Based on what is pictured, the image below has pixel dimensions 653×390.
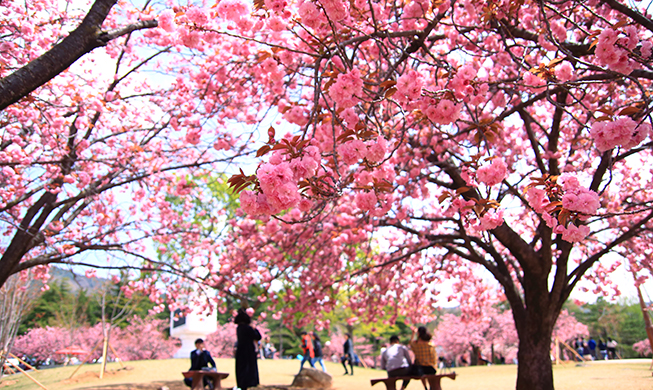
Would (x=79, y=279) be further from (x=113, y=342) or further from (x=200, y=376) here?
(x=113, y=342)

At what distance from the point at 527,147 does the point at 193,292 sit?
820cm

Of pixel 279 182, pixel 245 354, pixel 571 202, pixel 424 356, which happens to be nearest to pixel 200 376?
pixel 245 354

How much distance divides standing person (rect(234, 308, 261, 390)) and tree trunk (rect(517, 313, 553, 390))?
390 centimetres

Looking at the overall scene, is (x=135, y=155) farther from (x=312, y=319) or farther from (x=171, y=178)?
(x=312, y=319)

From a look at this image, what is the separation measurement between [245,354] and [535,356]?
14.0 ft

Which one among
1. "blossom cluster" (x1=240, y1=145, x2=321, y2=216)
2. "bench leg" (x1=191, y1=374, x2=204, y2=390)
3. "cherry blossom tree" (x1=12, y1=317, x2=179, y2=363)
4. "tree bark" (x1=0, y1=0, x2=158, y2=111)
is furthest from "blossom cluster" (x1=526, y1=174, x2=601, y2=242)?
"cherry blossom tree" (x1=12, y1=317, x2=179, y2=363)

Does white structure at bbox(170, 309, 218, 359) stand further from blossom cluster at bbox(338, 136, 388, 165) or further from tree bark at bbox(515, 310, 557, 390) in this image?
blossom cluster at bbox(338, 136, 388, 165)

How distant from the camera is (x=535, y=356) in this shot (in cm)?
566

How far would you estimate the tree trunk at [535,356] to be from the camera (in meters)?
5.58

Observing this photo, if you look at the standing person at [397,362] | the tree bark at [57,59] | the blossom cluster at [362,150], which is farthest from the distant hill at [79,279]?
the blossom cluster at [362,150]

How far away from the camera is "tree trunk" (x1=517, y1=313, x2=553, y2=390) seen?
5.58 metres

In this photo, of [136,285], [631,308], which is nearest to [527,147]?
[136,285]

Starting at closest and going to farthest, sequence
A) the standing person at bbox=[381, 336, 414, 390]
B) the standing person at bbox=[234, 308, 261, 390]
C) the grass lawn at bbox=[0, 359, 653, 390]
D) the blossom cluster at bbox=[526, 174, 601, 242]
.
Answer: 1. the blossom cluster at bbox=[526, 174, 601, 242]
2. the standing person at bbox=[234, 308, 261, 390]
3. the standing person at bbox=[381, 336, 414, 390]
4. the grass lawn at bbox=[0, 359, 653, 390]

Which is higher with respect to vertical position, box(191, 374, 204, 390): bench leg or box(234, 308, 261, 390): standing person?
box(234, 308, 261, 390): standing person
